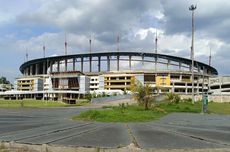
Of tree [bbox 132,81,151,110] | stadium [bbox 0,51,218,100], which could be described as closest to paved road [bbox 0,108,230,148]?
tree [bbox 132,81,151,110]

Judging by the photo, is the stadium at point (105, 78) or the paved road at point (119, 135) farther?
the stadium at point (105, 78)

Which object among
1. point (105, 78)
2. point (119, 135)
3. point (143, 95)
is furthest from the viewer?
point (105, 78)

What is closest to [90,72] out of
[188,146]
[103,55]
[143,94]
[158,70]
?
[103,55]

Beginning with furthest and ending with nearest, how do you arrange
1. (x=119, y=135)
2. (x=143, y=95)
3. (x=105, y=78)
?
(x=105, y=78)
(x=143, y=95)
(x=119, y=135)

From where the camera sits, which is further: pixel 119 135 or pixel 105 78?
pixel 105 78

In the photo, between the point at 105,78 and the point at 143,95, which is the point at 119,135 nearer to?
the point at 143,95

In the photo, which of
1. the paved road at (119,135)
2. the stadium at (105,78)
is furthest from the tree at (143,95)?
the stadium at (105,78)

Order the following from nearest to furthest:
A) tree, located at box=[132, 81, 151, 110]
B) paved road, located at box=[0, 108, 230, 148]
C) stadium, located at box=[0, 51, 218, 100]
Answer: paved road, located at box=[0, 108, 230, 148] < tree, located at box=[132, 81, 151, 110] < stadium, located at box=[0, 51, 218, 100]

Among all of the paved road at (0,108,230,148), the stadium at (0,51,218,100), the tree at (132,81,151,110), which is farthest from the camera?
the stadium at (0,51,218,100)

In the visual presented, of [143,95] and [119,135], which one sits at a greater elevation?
[143,95]

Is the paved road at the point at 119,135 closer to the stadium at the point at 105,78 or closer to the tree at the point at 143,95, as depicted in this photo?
the tree at the point at 143,95

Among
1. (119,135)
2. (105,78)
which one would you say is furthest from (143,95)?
(105,78)

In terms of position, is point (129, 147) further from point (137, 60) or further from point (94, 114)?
point (137, 60)

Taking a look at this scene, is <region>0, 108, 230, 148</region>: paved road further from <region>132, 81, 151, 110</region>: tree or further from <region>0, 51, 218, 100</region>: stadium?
<region>0, 51, 218, 100</region>: stadium
